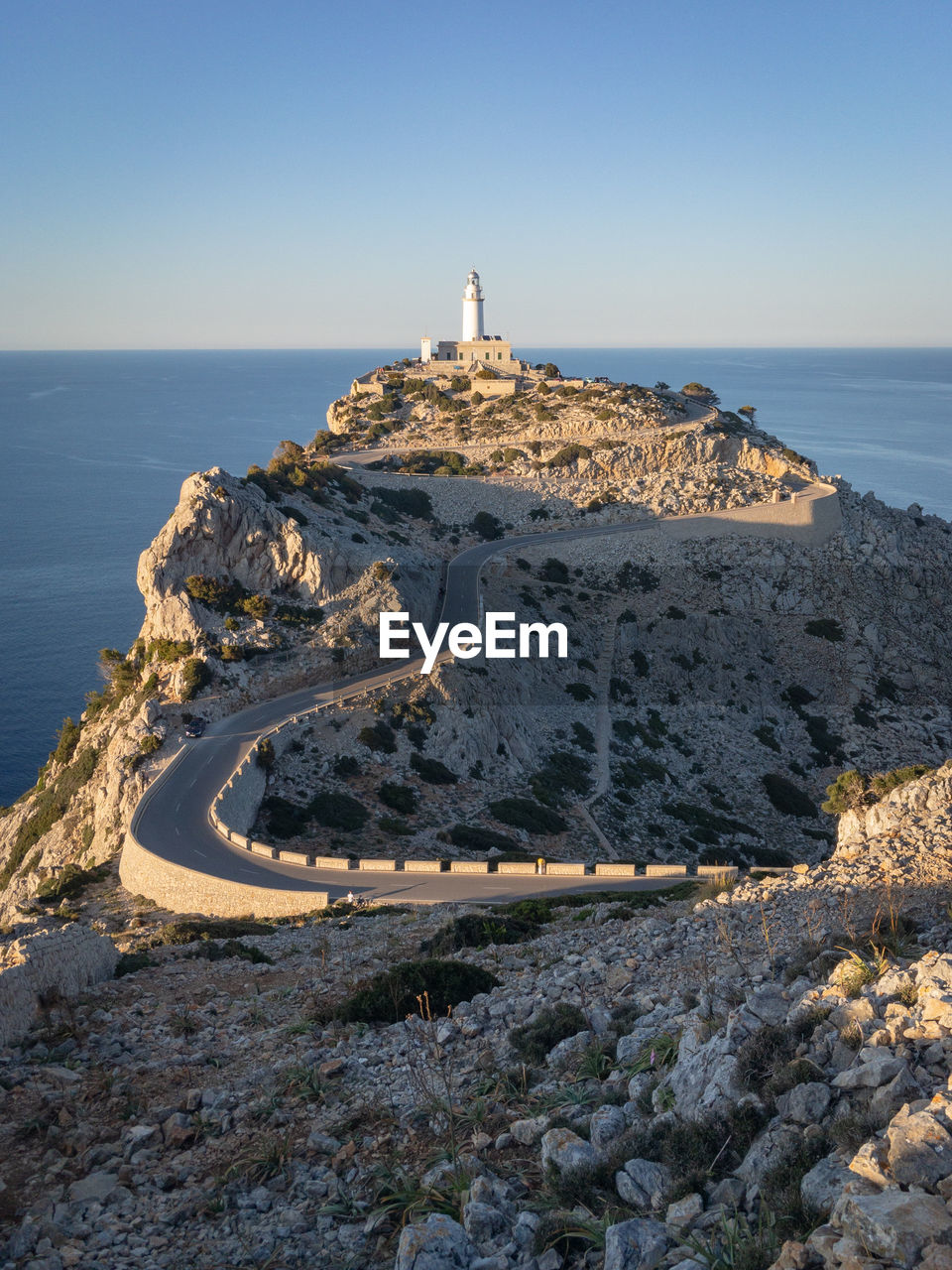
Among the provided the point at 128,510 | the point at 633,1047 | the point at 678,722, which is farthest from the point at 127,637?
the point at 633,1047

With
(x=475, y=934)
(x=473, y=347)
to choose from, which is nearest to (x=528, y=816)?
(x=475, y=934)

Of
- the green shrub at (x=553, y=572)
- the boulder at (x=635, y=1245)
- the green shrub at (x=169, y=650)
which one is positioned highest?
the boulder at (x=635, y=1245)

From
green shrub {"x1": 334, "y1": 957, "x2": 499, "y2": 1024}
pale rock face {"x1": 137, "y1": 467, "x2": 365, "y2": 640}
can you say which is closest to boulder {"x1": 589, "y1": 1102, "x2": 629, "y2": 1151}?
green shrub {"x1": 334, "y1": 957, "x2": 499, "y2": 1024}

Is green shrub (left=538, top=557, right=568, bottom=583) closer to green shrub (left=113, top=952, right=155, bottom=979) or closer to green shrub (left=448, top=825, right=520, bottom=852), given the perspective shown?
green shrub (left=448, top=825, right=520, bottom=852)

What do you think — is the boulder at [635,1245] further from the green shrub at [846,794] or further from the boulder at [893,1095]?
the green shrub at [846,794]

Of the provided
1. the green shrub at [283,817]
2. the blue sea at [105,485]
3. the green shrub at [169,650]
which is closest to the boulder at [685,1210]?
the green shrub at [283,817]

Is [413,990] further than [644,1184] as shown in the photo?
Yes

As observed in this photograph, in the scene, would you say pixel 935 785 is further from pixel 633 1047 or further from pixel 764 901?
pixel 633 1047

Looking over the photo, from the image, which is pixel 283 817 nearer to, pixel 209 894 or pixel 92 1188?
pixel 209 894
